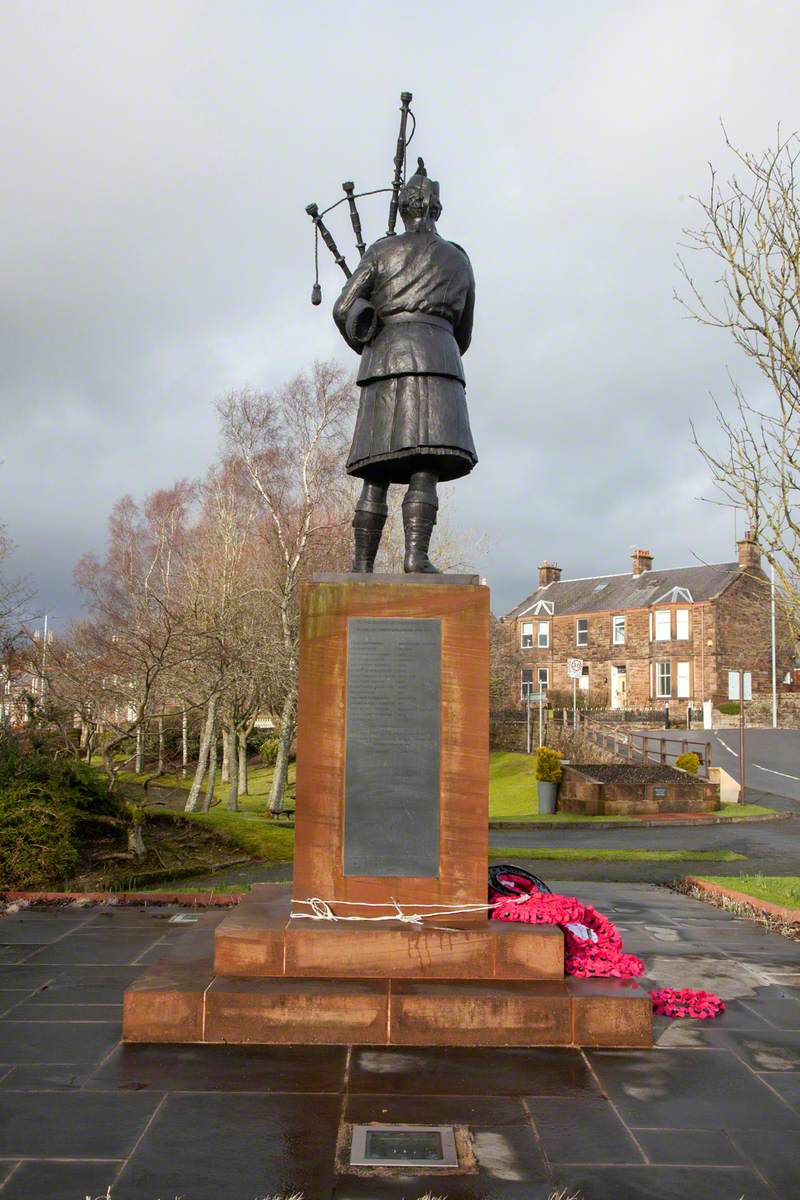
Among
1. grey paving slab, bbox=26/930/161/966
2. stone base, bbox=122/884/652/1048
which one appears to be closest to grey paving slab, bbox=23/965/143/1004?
grey paving slab, bbox=26/930/161/966

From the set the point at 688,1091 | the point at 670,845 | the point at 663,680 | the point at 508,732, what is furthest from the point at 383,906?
the point at 663,680

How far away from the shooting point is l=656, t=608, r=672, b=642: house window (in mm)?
52094

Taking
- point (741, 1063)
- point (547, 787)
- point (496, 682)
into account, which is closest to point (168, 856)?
point (741, 1063)

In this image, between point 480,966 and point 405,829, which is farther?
point 405,829

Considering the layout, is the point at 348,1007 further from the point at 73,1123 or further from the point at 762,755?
the point at 762,755

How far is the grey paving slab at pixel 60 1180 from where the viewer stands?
312 cm

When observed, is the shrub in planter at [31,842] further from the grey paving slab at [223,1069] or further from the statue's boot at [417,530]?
the statue's boot at [417,530]

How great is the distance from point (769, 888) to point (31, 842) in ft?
24.4

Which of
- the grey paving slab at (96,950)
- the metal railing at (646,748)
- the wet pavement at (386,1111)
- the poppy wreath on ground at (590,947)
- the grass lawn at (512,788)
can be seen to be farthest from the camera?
the grass lawn at (512,788)

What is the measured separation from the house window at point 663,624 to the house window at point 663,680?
1414 mm

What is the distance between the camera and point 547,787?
78.4 feet

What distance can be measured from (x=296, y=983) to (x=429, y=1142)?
148 centimetres

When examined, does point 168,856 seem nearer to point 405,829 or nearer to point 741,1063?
point 405,829

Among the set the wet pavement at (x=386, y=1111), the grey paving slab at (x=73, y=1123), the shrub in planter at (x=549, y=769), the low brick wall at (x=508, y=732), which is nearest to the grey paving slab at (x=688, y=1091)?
the wet pavement at (x=386, y=1111)
